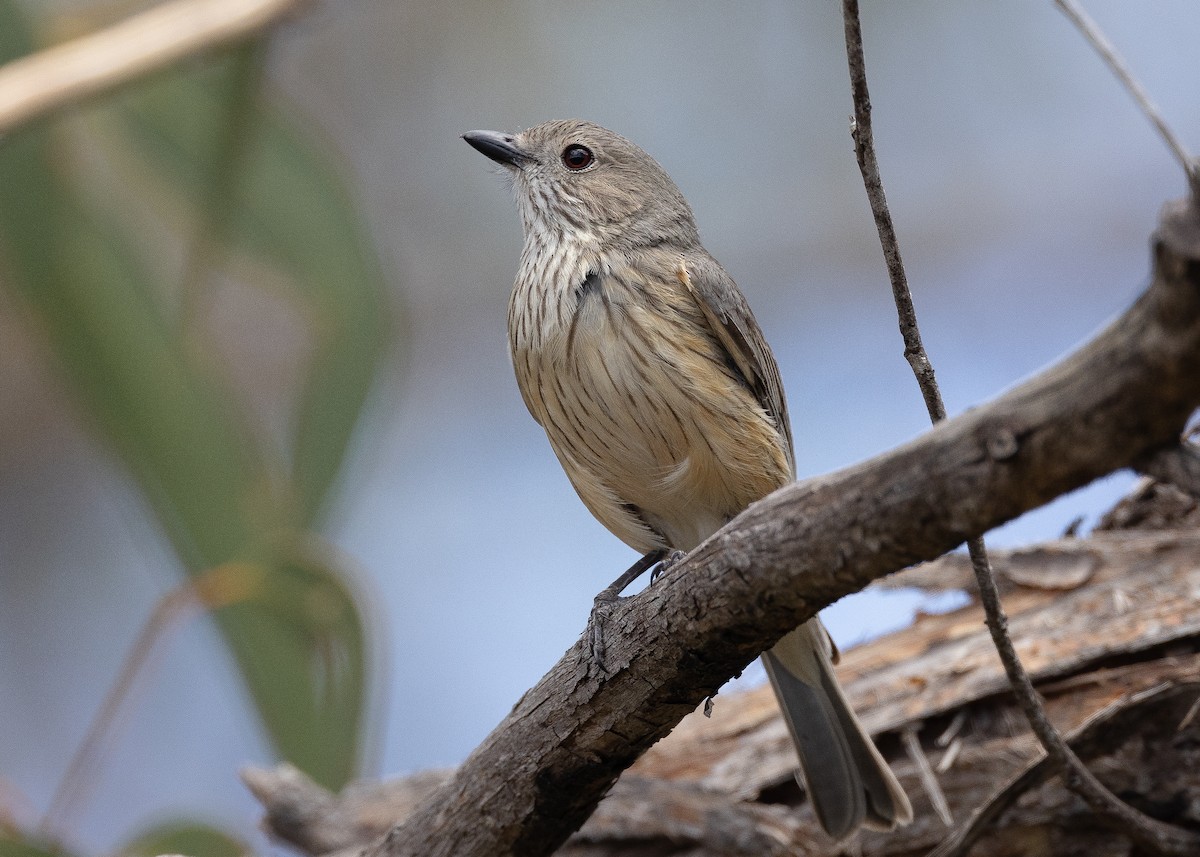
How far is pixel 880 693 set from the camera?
3662mm

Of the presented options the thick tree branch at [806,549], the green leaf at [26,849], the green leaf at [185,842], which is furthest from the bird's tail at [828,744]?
the green leaf at [26,849]

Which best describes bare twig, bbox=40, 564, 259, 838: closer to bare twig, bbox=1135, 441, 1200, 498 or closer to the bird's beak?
the bird's beak

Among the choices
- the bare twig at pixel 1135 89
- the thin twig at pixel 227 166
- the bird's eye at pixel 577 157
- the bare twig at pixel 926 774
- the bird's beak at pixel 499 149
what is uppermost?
the thin twig at pixel 227 166

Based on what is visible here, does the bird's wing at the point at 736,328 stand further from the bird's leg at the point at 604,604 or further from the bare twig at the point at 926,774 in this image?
the bare twig at the point at 926,774

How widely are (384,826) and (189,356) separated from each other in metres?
1.95

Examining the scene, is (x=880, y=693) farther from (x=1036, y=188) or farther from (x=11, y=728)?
(x=11, y=728)

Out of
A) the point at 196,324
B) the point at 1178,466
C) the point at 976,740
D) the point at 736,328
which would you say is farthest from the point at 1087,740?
the point at 196,324

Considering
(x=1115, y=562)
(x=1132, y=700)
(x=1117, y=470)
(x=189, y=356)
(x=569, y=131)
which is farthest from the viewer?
(x=189, y=356)

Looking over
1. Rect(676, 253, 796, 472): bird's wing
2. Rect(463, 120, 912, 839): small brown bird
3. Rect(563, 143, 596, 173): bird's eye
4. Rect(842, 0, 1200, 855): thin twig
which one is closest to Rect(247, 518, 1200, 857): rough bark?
Rect(842, 0, 1200, 855): thin twig

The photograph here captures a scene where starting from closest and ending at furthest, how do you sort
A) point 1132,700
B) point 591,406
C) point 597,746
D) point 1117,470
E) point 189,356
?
1. point 1117,470
2. point 597,746
3. point 1132,700
4. point 591,406
5. point 189,356

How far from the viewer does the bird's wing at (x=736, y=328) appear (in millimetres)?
3266

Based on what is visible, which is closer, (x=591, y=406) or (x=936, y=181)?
(x=591, y=406)

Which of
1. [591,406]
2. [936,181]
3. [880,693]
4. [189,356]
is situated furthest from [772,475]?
[936,181]

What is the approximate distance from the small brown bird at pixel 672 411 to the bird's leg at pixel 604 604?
3cm
